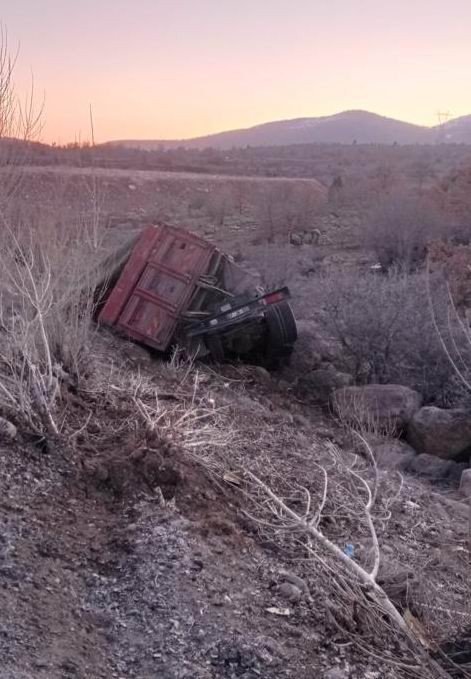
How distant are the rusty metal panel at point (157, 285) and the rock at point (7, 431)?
14.6ft

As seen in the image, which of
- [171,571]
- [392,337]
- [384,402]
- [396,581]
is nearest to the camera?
[171,571]

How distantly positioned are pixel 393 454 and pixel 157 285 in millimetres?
3588

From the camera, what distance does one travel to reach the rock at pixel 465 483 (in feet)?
28.5

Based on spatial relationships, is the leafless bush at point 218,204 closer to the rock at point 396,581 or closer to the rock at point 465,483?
the rock at point 465,483

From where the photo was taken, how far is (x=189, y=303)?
10.9 m

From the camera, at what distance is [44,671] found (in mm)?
4156

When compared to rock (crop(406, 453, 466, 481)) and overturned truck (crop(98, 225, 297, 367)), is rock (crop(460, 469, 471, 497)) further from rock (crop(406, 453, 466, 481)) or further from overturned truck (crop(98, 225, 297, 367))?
overturned truck (crop(98, 225, 297, 367))

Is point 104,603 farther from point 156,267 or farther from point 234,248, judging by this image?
point 234,248

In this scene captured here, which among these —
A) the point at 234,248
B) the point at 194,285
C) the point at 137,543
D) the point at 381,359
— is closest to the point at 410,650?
the point at 137,543

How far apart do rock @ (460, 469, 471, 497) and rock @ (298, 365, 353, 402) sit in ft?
8.47

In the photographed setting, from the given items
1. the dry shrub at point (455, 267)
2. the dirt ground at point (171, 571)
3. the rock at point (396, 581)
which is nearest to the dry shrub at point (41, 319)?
the dirt ground at point (171, 571)

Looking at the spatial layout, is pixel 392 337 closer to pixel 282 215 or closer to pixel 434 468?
pixel 434 468

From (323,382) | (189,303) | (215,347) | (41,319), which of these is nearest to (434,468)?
(323,382)

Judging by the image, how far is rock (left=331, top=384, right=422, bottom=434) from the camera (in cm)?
1028
